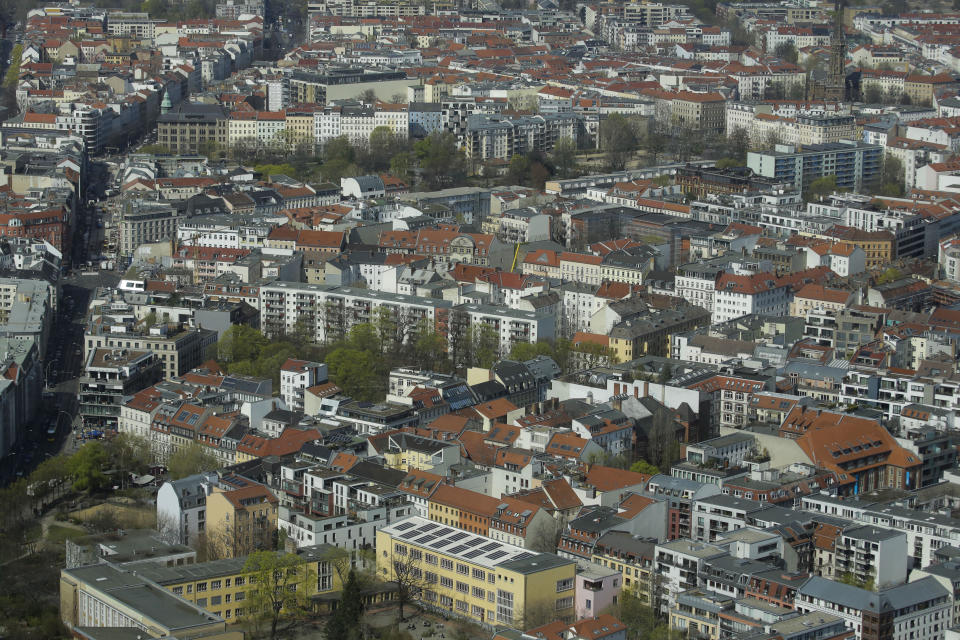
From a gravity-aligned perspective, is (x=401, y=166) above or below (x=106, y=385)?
above

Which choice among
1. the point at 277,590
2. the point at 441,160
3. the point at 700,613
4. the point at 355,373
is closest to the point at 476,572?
the point at 277,590

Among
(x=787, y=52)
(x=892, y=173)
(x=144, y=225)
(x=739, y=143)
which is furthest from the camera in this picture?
(x=787, y=52)

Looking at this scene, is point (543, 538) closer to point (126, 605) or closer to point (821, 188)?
point (126, 605)

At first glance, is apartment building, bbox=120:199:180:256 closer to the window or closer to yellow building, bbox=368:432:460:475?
yellow building, bbox=368:432:460:475

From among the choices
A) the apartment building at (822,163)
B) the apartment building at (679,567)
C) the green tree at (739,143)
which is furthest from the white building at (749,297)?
the green tree at (739,143)

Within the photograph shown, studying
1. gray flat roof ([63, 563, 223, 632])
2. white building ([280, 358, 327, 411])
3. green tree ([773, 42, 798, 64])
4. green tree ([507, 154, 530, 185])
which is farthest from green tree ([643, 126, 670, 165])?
gray flat roof ([63, 563, 223, 632])

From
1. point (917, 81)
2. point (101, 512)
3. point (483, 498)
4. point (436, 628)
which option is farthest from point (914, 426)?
point (917, 81)

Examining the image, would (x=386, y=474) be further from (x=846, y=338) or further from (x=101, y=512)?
(x=846, y=338)
